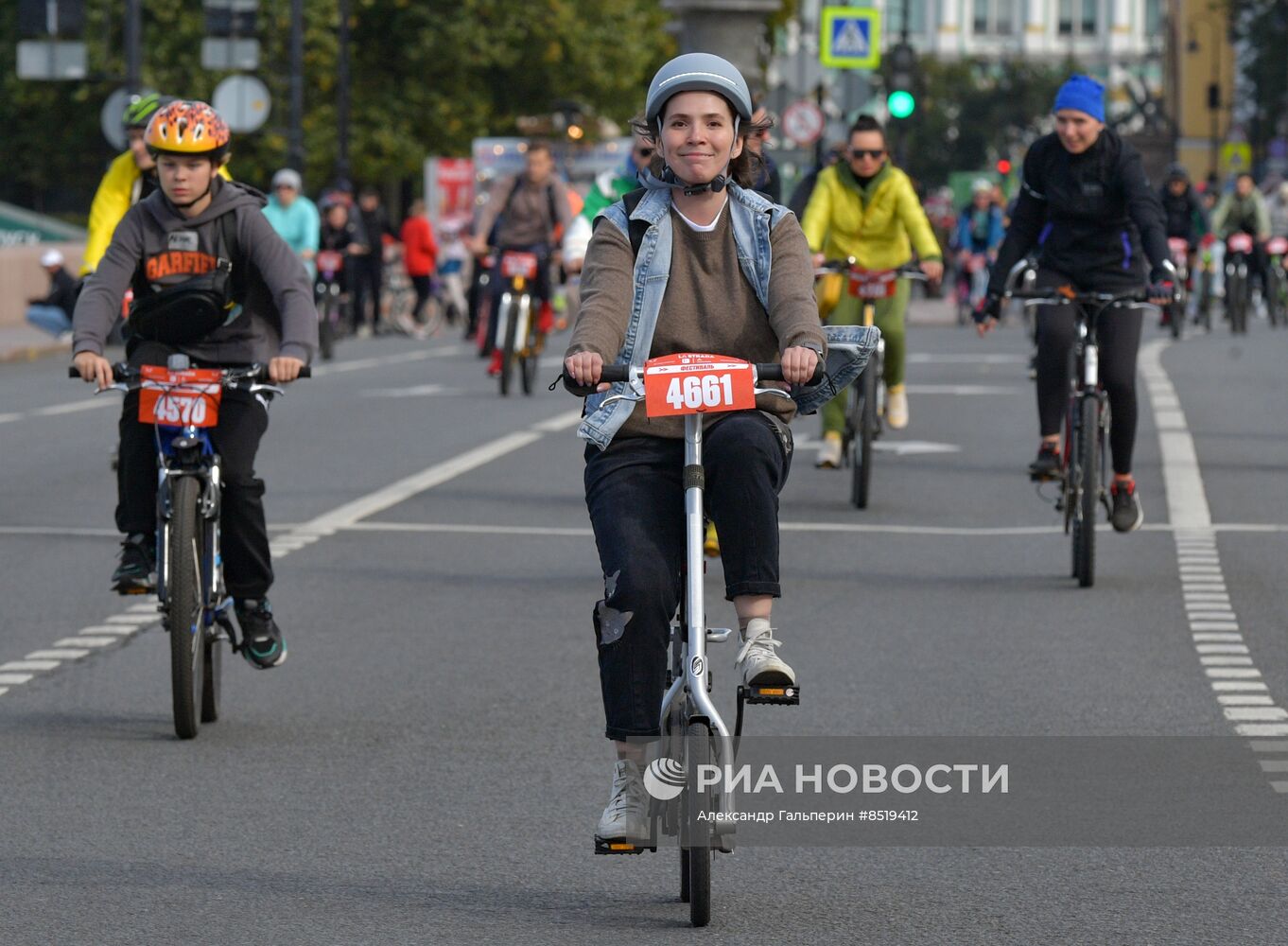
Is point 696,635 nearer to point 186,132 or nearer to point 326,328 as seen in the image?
point 186,132

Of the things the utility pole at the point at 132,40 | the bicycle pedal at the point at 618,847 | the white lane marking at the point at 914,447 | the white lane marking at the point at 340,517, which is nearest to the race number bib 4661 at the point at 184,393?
the white lane marking at the point at 340,517

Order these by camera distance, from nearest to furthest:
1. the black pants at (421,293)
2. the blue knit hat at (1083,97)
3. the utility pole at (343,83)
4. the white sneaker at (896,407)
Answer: the blue knit hat at (1083,97), the white sneaker at (896,407), the black pants at (421,293), the utility pole at (343,83)

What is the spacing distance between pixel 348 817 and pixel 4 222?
107 feet

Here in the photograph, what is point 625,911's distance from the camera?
5.55 metres

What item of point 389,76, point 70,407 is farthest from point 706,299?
point 389,76

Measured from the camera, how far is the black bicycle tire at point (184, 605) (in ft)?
24.4

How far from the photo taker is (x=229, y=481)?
7844 mm

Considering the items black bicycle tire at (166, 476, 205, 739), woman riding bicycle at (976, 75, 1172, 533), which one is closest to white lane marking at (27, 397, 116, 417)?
woman riding bicycle at (976, 75, 1172, 533)

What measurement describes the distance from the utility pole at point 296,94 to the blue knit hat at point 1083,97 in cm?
3130

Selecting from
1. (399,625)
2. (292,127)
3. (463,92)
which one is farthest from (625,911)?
(463,92)

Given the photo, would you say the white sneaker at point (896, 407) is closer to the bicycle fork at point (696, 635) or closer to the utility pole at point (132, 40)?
the bicycle fork at point (696, 635)

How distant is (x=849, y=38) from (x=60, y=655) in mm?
28463

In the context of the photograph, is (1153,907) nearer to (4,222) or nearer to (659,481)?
(659,481)

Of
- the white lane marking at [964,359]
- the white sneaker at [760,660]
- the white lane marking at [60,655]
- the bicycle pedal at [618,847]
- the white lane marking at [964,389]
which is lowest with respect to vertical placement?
the white lane marking at [964,359]
